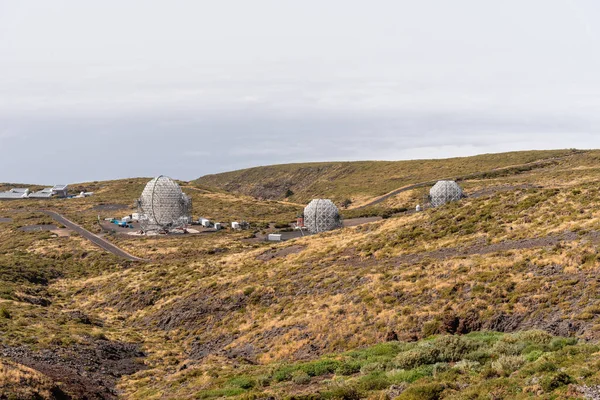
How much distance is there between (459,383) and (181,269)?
134 ft

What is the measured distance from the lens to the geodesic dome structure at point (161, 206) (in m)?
82.1

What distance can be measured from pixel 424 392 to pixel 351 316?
1416 centimetres

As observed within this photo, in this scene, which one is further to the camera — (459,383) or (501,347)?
(501,347)

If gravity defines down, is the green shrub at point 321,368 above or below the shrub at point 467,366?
below

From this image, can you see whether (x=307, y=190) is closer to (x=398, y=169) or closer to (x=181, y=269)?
(x=398, y=169)

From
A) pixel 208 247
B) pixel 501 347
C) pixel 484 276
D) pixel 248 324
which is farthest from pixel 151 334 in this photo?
pixel 208 247

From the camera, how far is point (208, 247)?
68.6 meters

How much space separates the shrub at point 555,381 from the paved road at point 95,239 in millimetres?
58642

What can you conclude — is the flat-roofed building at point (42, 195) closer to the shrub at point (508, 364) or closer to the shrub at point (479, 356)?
the shrub at point (479, 356)

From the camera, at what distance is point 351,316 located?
26.5m

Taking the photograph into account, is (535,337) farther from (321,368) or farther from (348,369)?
(321,368)

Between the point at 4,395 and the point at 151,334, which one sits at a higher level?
the point at 4,395

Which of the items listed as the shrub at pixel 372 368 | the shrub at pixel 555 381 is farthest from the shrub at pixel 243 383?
the shrub at pixel 555 381

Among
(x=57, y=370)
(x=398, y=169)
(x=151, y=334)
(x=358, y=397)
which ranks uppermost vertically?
(x=398, y=169)
